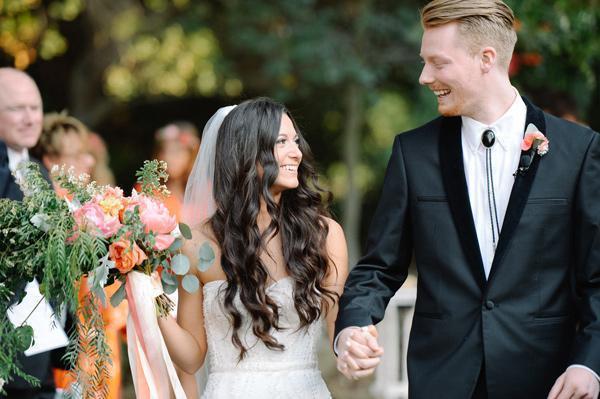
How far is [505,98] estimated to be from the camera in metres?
3.68

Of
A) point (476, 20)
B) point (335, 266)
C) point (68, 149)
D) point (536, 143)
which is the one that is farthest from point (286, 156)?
point (68, 149)

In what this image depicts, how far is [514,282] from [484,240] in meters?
0.18

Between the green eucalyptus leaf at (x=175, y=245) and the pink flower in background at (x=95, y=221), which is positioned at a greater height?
the pink flower in background at (x=95, y=221)

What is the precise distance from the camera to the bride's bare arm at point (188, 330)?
4.19 metres

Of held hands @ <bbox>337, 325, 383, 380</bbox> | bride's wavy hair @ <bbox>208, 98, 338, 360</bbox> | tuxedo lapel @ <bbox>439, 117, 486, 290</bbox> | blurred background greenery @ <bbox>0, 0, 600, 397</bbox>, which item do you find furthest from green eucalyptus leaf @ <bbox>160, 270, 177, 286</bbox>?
blurred background greenery @ <bbox>0, 0, 600, 397</bbox>

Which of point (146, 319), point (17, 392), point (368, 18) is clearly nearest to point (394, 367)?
point (368, 18)

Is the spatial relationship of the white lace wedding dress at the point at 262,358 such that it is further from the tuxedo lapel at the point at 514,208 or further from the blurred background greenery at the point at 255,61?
the blurred background greenery at the point at 255,61

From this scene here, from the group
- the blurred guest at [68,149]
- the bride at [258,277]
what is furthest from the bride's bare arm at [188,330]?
the blurred guest at [68,149]

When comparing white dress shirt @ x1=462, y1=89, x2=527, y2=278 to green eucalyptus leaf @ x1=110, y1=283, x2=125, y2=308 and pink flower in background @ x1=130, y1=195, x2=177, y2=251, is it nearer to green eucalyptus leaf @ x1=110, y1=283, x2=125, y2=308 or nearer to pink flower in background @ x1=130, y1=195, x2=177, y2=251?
pink flower in background @ x1=130, y1=195, x2=177, y2=251

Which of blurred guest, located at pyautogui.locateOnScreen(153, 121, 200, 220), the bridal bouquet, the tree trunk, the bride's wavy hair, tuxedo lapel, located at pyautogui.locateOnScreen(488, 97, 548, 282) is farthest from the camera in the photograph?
the tree trunk

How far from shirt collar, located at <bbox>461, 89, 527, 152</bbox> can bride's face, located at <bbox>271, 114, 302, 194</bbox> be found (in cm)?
86

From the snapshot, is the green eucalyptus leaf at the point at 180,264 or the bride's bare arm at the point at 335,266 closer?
the green eucalyptus leaf at the point at 180,264

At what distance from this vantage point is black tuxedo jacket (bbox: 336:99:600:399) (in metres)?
3.48

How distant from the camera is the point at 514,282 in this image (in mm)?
3484
